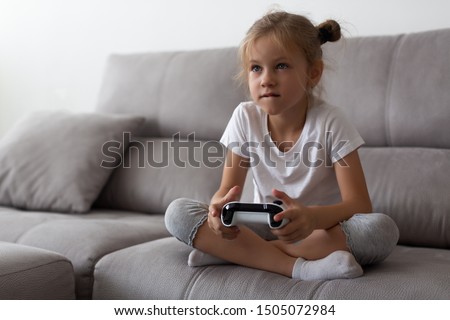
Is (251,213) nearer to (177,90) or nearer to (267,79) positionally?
(267,79)

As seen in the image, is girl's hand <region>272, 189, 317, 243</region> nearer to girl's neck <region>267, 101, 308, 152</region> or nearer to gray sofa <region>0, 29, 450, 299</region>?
gray sofa <region>0, 29, 450, 299</region>

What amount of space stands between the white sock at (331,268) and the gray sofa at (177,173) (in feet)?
0.08

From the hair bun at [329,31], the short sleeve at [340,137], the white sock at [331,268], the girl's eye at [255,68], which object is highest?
the hair bun at [329,31]

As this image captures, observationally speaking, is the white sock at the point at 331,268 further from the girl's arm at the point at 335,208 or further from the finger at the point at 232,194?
the finger at the point at 232,194

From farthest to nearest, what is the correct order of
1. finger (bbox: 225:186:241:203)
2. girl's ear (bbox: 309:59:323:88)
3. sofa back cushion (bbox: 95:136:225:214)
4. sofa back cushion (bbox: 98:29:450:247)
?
sofa back cushion (bbox: 95:136:225:214) → sofa back cushion (bbox: 98:29:450:247) → girl's ear (bbox: 309:59:323:88) → finger (bbox: 225:186:241:203)

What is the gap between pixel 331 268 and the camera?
4.66ft

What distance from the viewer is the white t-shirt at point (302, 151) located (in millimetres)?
1698

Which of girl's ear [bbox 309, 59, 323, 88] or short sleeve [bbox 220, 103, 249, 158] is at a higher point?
girl's ear [bbox 309, 59, 323, 88]

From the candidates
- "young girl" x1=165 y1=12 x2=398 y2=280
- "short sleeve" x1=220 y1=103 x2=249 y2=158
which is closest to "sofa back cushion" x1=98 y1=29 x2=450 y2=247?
"young girl" x1=165 y1=12 x2=398 y2=280

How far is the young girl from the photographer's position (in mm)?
1490

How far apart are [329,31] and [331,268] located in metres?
0.65

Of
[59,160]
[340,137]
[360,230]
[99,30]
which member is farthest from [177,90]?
[360,230]

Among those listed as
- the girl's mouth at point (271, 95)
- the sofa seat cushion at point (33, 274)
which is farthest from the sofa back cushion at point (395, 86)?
the sofa seat cushion at point (33, 274)

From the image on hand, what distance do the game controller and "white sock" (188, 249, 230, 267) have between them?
13cm
